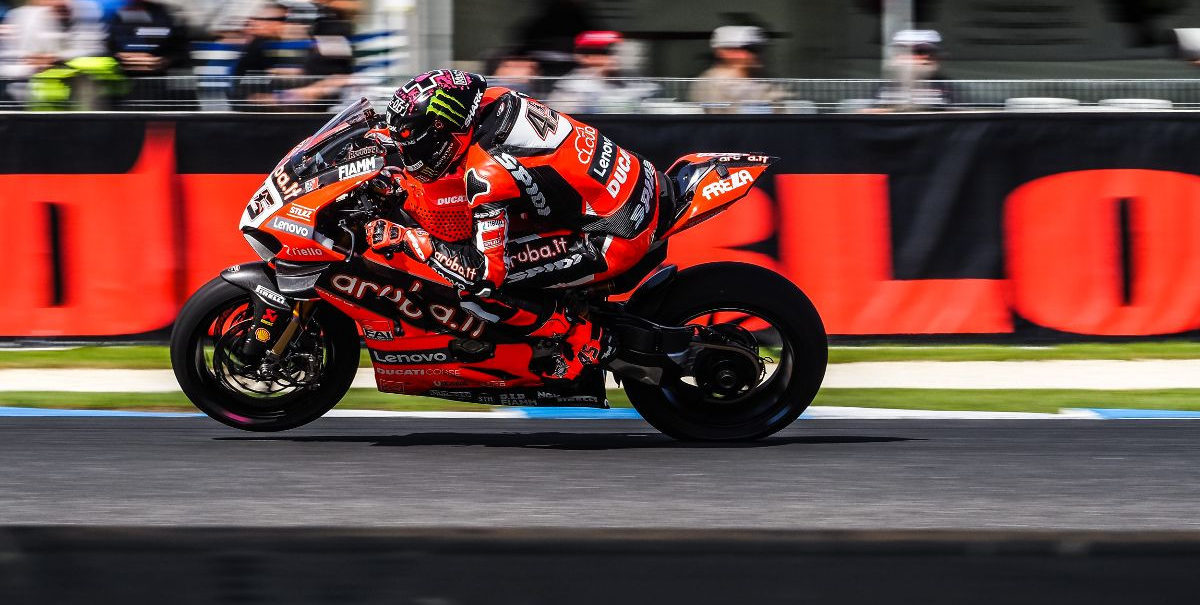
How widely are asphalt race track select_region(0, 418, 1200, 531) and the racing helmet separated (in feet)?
3.80

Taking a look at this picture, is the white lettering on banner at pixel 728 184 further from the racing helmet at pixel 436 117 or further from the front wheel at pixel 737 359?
the racing helmet at pixel 436 117

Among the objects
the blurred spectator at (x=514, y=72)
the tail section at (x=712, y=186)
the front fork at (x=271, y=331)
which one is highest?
the blurred spectator at (x=514, y=72)

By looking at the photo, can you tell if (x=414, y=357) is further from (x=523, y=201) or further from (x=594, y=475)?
(x=594, y=475)

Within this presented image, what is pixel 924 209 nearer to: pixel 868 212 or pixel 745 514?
pixel 868 212

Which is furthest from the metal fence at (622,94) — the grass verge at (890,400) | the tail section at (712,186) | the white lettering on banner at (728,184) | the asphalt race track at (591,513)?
the white lettering on banner at (728,184)

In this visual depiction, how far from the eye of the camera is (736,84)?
9742mm

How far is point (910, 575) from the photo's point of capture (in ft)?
12.5

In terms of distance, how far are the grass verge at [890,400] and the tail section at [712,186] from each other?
1.72 meters

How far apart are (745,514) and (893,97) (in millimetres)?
5207

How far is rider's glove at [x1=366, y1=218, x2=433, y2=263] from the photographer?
609 centimetres

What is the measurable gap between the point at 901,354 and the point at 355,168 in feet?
14.1

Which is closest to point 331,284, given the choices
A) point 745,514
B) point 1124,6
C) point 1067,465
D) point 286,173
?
point 286,173


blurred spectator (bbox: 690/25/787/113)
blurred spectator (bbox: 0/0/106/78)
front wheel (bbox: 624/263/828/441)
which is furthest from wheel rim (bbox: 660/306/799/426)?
blurred spectator (bbox: 0/0/106/78)

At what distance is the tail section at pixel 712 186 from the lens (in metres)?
6.25
